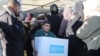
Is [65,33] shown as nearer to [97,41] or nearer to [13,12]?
[97,41]

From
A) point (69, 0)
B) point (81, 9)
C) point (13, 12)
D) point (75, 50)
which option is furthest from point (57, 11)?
point (69, 0)

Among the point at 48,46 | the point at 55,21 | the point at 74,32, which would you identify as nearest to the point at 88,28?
the point at 74,32

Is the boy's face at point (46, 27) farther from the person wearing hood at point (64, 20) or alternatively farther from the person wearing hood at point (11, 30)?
the person wearing hood at point (11, 30)

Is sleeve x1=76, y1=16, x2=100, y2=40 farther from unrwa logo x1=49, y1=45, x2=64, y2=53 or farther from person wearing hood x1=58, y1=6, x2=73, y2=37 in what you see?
unrwa logo x1=49, y1=45, x2=64, y2=53

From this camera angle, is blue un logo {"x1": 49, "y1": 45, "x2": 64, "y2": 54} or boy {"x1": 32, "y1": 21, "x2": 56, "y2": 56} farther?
boy {"x1": 32, "y1": 21, "x2": 56, "y2": 56}

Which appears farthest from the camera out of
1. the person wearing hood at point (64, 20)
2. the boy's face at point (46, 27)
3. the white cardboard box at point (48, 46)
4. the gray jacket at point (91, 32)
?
the person wearing hood at point (64, 20)

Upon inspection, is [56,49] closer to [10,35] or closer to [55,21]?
[55,21]

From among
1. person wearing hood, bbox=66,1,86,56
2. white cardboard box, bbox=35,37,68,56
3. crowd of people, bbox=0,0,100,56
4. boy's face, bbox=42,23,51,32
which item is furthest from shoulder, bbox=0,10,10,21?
person wearing hood, bbox=66,1,86,56

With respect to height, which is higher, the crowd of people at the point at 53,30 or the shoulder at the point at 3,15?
the shoulder at the point at 3,15

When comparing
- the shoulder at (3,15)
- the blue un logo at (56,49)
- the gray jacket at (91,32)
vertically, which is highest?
the shoulder at (3,15)

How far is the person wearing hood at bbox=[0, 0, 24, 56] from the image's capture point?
4.76 meters

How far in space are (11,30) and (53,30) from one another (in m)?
1.46

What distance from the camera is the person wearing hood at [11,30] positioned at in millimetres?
4762

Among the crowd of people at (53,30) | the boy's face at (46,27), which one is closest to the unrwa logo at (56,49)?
the crowd of people at (53,30)
